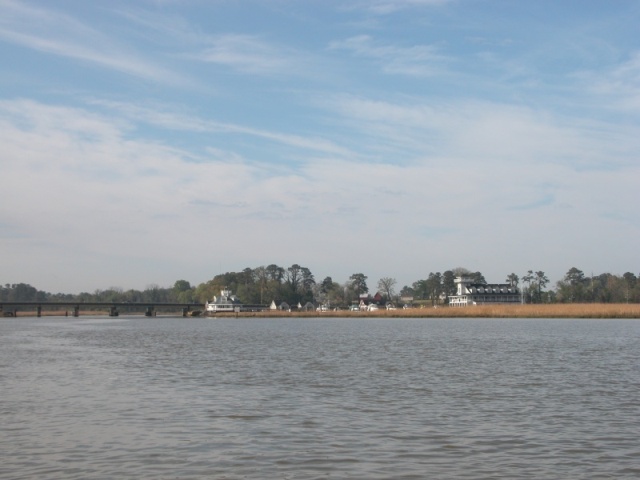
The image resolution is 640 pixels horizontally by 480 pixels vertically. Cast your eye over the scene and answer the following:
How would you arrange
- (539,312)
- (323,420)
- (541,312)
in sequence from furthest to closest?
(541,312) < (539,312) < (323,420)

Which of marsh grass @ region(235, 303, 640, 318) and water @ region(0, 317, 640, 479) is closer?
water @ region(0, 317, 640, 479)

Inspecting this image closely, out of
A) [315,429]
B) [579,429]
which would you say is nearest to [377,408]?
[315,429]

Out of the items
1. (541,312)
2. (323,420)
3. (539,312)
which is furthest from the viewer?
(541,312)

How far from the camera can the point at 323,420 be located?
20797 mm

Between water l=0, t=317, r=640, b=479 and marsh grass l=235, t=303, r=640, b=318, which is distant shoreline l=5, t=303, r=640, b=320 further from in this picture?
water l=0, t=317, r=640, b=479

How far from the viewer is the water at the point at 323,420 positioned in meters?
15.3

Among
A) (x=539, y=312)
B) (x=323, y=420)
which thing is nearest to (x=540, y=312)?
(x=539, y=312)

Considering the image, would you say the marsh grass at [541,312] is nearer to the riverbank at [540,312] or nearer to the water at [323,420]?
A: the riverbank at [540,312]

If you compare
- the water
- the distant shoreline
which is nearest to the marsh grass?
the distant shoreline

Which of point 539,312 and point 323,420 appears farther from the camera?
point 539,312

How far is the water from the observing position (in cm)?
1528

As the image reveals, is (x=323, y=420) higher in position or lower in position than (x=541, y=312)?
lower

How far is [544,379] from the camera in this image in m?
30.9

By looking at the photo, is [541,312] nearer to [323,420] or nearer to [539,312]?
[539,312]
